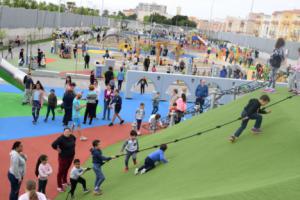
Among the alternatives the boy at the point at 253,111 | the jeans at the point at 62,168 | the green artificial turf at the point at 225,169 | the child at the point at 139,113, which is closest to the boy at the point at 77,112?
the child at the point at 139,113

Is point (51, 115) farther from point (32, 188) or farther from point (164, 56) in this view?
point (164, 56)

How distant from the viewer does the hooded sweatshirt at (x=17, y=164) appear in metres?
9.05

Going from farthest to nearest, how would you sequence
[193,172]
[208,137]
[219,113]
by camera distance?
1. [219,113]
2. [208,137]
3. [193,172]

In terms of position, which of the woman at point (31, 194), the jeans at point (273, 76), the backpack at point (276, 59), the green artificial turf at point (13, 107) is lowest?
the green artificial turf at point (13, 107)

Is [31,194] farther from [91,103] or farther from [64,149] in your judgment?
[91,103]

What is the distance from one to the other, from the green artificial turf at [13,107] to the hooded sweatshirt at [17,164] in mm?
9145

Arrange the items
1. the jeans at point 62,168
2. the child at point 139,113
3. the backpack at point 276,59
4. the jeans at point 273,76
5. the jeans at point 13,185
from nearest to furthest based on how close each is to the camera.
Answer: the jeans at point 13,185, the jeans at point 62,168, the backpack at point 276,59, the jeans at point 273,76, the child at point 139,113

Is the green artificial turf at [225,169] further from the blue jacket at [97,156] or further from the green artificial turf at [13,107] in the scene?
the green artificial turf at [13,107]

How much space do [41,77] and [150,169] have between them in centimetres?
1989

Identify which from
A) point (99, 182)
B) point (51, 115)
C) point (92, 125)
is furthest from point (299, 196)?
point (51, 115)

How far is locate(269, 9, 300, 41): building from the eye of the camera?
112m

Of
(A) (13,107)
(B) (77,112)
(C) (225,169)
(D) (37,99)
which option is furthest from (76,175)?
(A) (13,107)

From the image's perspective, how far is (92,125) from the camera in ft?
58.3

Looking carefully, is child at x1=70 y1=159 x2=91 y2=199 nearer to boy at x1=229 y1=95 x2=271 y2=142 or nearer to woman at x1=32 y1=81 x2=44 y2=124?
boy at x1=229 y1=95 x2=271 y2=142
